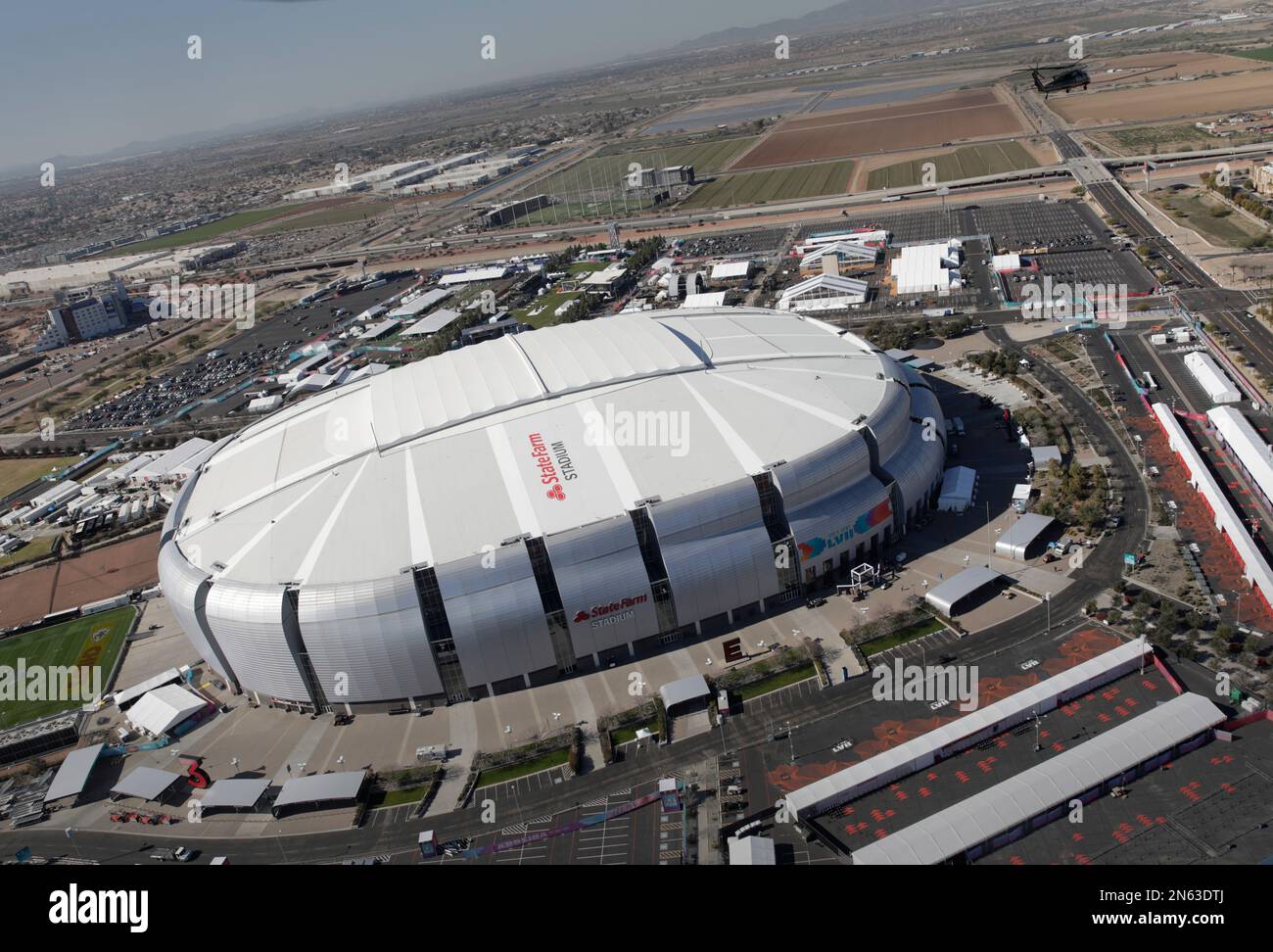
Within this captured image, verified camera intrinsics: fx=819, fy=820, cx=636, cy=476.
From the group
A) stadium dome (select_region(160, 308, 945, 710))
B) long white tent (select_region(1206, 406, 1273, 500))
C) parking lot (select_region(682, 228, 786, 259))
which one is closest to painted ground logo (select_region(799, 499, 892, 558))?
stadium dome (select_region(160, 308, 945, 710))

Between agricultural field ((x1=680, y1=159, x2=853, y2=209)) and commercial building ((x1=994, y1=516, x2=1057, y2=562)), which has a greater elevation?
agricultural field ((x1=680, y1=159, x2=853, y2=209))

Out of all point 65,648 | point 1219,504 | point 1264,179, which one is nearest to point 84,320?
point 65,648

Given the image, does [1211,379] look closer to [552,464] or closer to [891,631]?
[891,631]

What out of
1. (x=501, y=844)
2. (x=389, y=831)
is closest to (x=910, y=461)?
(x=501, y=844)

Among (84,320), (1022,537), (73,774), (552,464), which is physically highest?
(84,320)

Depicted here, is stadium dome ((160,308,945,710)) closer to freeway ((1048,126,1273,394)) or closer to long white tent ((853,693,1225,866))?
long white tent ((853,693,1225,866))

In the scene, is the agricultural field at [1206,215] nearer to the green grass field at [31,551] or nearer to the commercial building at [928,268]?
the commercial building at [928,268]
